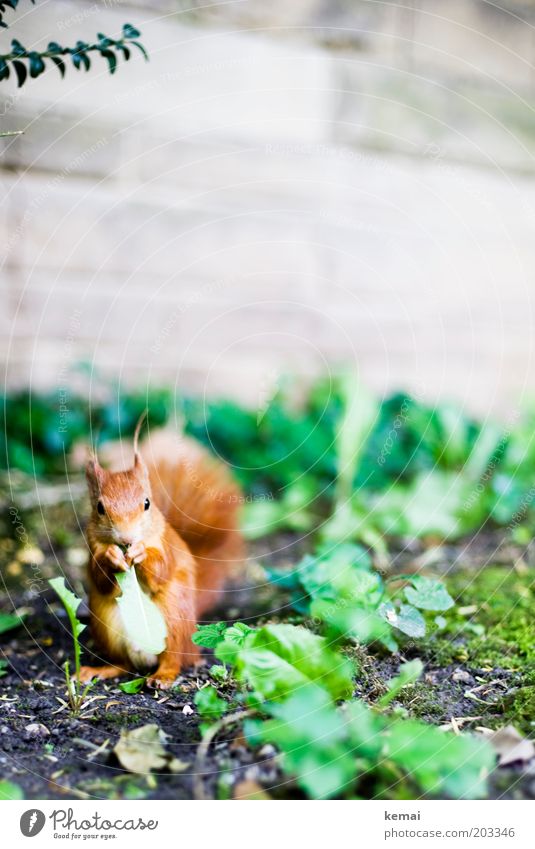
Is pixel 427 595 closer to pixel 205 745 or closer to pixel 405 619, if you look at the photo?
pixel 405 619

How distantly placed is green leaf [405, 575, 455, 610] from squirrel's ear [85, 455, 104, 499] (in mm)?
531

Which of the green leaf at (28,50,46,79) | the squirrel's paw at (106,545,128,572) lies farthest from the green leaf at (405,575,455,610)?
the green leaf at (28,50,46,79)

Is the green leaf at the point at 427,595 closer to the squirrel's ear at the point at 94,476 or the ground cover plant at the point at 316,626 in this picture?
the ground cover plant at the point at 316,626

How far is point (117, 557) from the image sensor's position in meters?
1.19

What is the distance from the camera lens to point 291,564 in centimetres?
191

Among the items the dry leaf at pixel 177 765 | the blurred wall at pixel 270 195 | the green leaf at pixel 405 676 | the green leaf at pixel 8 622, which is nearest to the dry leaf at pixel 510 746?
the green leaf at pixel 405 676

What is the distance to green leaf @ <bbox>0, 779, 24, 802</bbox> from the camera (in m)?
1.06

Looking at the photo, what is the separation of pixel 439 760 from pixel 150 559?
50 cm
